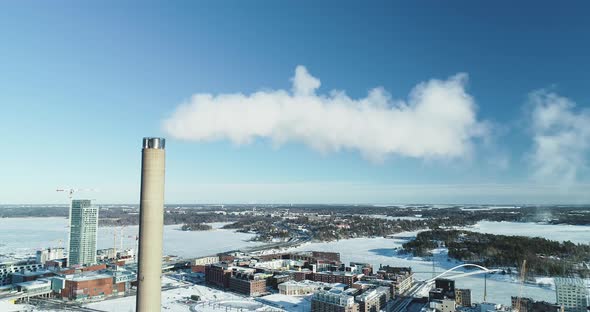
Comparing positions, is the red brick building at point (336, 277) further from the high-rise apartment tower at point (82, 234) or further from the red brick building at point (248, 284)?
the high-rise apartment tower at point (82, 234)

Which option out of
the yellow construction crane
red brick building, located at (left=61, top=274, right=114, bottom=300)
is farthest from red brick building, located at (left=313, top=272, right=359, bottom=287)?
red brick building, located at (left=61, top=274, right=114, bottom=300)

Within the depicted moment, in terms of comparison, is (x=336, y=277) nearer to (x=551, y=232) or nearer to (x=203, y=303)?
(x=203, y=303)

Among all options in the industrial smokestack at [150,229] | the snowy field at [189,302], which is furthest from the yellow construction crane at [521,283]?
the industrial smokestack at [150,229]

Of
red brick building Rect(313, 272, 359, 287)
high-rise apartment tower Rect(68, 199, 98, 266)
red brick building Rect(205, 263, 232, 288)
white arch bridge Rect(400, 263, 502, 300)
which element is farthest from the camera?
high-rise apartment tower Rect(68, 199, 98, 266)

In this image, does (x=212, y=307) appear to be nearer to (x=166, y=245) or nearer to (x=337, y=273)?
(x=337, y=273)

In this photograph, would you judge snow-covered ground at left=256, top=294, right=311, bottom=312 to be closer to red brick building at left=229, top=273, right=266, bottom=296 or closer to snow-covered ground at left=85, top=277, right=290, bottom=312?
snow-covered ground at left=85, top=277, right=290, bottom=312

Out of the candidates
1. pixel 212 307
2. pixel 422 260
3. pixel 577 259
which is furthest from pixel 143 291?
pixel 577 259

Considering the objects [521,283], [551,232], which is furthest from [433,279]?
[551,232]

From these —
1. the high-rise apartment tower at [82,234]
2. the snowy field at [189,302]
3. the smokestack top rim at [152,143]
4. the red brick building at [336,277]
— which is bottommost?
the snowy field at [189,302]
